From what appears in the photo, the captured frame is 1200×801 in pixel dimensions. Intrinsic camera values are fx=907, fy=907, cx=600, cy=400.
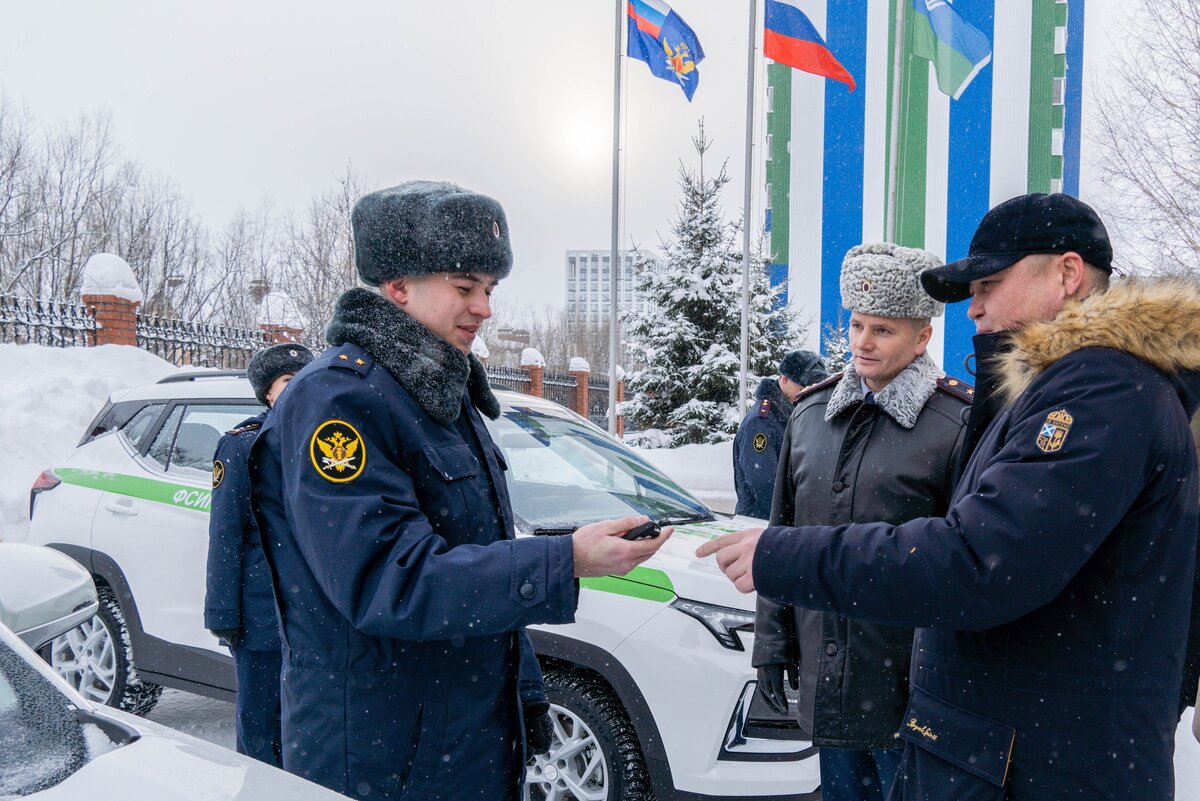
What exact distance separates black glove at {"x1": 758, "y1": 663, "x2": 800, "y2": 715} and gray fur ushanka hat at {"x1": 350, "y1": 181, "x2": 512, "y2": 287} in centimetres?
165

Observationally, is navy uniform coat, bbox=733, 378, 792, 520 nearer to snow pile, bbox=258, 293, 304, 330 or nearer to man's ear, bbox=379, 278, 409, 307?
man's ear, bbox=379, 278, 409, 307

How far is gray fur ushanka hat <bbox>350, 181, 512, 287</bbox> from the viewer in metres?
1.92

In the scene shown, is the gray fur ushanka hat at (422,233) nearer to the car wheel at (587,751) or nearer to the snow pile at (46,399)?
the car wheel at (587,751)

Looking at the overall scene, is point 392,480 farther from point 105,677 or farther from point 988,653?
point 105,677

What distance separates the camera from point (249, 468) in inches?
92.5

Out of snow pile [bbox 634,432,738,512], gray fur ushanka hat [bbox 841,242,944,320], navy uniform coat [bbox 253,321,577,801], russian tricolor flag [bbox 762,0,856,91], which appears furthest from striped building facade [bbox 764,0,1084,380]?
navy uniform coat [bbox 253,321,577,801]

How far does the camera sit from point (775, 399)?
Answer: 6.30 m

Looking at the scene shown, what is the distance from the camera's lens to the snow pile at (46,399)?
9914 mm

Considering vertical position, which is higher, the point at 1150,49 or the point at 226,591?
the point at 1150,49

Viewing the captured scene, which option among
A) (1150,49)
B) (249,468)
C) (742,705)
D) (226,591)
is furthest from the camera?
(1150,49)

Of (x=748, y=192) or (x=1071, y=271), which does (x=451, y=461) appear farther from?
(x=748, y=192)

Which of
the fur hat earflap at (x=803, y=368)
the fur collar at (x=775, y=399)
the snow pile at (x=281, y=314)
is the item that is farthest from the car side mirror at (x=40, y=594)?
the snow pile at (x=281, y=314)

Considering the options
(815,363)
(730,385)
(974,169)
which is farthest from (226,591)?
(974,169)

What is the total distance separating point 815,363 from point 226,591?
14.6 feet
